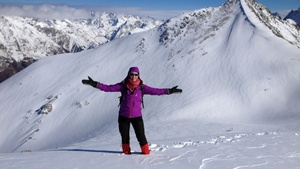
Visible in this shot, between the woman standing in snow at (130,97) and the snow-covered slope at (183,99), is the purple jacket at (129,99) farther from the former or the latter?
the snow-covered slope at (183,99)

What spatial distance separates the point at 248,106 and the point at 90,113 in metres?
24.6

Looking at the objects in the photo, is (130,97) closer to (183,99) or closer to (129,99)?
(129,99)

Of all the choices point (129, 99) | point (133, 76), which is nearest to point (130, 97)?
point (129, 99)

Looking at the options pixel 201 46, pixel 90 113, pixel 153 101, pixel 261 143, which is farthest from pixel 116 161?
pixel 201 46

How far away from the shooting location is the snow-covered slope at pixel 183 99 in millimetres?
10289

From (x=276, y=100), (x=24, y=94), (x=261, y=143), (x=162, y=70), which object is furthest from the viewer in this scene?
(x=24, y=94)

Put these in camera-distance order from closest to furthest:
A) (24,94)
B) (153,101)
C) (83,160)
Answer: (83,160) → (153,101) → (24,94)

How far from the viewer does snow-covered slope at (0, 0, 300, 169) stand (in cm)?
1029

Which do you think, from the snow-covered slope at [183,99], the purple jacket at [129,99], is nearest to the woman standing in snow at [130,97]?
the purple jacket at [129,99]

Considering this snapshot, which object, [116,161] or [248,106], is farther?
[248,106]

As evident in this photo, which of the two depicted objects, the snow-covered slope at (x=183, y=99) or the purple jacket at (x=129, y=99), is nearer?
the purple jacket at (x=129, y=99)

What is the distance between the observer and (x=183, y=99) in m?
38.7

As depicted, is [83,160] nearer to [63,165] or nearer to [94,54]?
[63,165]

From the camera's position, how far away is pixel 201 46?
168ft
